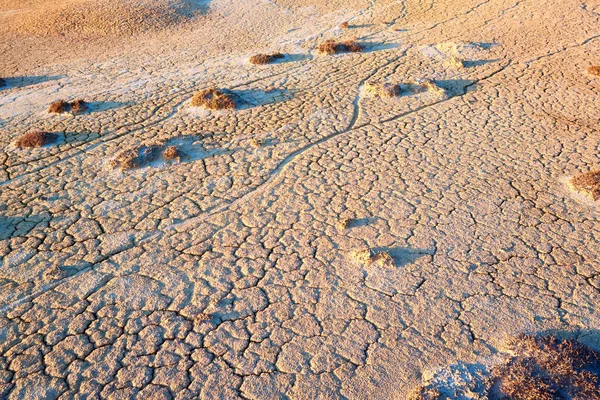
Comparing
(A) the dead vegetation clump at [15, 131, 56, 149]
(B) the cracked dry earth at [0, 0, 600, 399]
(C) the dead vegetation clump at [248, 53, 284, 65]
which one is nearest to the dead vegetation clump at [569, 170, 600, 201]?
(B) the cracked dry earth at [0, 0, 600, 399]

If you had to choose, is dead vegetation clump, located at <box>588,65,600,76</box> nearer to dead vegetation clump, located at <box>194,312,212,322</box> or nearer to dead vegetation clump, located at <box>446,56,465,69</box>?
dead vegetation clump, located at <box>446,56,465,69</box>

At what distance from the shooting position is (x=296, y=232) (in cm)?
636

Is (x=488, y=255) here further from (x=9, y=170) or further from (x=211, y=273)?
(x=9, y=170)

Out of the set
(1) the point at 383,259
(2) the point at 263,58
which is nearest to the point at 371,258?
(1) the point at 383,259

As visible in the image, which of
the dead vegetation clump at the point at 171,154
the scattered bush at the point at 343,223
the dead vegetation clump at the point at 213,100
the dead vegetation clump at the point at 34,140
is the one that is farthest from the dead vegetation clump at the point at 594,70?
the dead vegetation clump at the point at 34,140

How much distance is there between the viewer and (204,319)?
503 cm

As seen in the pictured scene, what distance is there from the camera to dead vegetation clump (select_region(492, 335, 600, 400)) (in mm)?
4137

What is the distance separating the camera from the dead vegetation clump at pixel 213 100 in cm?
1025

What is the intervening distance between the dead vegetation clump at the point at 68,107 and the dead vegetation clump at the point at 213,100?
8.29ft

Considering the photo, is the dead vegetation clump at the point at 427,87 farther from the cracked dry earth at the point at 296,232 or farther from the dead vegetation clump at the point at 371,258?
the dead vegetation clump at the point at 371,258

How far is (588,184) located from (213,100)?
24.2 feet

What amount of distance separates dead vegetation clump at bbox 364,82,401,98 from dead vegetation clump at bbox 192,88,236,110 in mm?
3118

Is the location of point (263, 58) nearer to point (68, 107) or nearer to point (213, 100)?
point (213, 100)

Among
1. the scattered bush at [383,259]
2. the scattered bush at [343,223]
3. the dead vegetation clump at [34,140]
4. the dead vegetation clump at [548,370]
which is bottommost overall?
the dead vegetation clump at [548,370]
